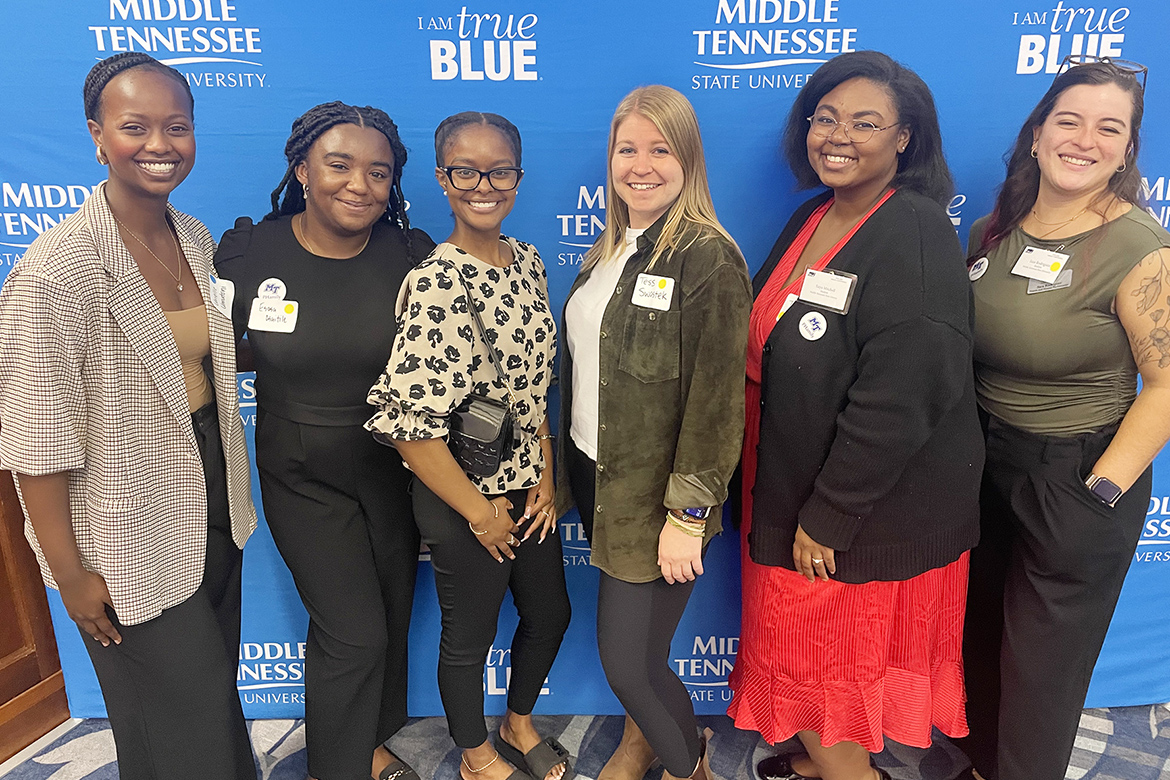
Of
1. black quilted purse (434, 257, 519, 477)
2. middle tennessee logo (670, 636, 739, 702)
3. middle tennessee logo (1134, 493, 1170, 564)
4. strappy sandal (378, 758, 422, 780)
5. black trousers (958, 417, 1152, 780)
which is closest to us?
black quilted purse (434, 257, 519, 477)

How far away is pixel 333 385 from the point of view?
1562 mm

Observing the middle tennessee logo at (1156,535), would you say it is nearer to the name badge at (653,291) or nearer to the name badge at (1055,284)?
the name badge at (1055,284)

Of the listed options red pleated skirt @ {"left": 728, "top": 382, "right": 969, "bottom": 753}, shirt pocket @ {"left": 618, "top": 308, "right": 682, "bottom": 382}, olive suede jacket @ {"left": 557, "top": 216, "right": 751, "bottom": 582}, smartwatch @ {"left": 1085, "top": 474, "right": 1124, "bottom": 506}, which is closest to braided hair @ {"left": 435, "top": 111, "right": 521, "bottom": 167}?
olive suede jacket @ {"left": 557, "top": 216, "right": 751, "bottom": 582}

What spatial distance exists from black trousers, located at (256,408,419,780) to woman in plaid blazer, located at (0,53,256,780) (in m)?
0.13

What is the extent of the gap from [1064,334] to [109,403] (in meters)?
2.06

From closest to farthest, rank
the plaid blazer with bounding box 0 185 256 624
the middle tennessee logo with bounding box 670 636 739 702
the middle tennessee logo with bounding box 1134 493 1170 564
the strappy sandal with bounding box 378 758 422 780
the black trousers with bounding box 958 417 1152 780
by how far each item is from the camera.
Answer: the plaid blazer with bounding box 0 185 256 624 < the black trousers with bounding box 958 417 1152 780 < the strappy sandal with bounding box 378 758 422 780 < the middle tennessee logo with bounding box 1134 493 1170 564 < the middle tennessee logo with bounding box 670 636 739 702

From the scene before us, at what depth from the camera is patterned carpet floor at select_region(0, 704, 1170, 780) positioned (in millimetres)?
2045

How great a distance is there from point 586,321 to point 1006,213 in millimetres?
1105

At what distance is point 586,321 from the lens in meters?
1.55

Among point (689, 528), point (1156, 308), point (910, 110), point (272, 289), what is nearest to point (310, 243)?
point (272, 289)

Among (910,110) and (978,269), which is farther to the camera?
(978,269)

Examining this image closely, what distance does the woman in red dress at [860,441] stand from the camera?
1.36 metres

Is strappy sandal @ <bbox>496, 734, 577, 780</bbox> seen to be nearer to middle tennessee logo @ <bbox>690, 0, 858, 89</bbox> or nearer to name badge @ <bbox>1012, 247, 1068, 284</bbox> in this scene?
name badge @ <bbox>1012, 247, 1068, 284</bbox>

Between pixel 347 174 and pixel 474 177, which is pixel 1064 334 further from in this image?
pixel 347 174
